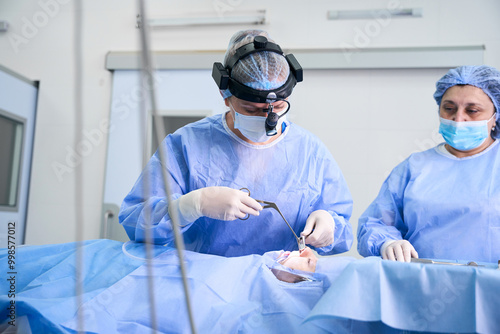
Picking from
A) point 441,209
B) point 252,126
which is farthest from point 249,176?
point 441,209

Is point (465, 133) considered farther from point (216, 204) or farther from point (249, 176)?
point (216, 204)

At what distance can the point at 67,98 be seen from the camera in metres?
3.32

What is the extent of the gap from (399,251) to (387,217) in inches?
11.4

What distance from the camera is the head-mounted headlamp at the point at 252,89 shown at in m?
1.42

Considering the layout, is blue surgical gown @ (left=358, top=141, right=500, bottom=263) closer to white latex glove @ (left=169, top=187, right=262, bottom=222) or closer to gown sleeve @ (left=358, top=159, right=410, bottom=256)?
gown sleeve @ (left=358, top=159, right=410, bottom=256)

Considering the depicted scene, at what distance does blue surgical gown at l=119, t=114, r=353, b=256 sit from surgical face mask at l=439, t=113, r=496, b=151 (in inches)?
16.1

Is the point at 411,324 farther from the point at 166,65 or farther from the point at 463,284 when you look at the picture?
the point at 166,65

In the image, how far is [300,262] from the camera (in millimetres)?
1414

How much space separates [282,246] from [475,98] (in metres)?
0.84

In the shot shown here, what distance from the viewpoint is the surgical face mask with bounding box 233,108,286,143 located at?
4.93 feet

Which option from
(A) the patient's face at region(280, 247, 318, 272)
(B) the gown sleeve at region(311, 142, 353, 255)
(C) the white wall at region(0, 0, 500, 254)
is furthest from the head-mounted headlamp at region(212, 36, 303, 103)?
(C) the white wall at region(0, 0, 500, 254)

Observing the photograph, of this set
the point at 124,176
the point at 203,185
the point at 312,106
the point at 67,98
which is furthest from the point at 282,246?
the point at 67,98

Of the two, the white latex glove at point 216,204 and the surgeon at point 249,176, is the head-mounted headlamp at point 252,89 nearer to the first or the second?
the surgeon at point 249,176

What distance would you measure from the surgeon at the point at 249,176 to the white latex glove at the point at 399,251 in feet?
0.55
